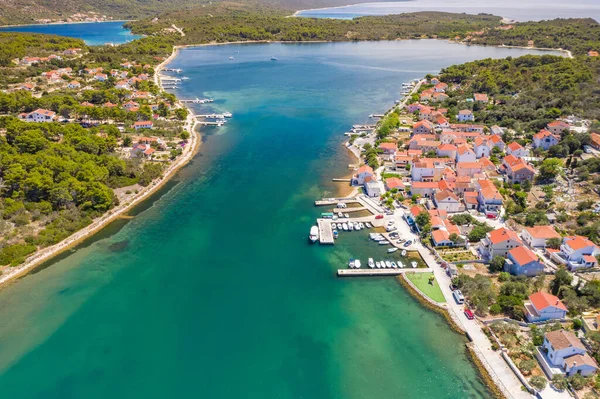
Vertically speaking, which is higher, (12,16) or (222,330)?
(12,16)

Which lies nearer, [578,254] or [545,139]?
[578,254]

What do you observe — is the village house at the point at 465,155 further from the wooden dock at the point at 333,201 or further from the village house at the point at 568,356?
the village house at the point at 568,356

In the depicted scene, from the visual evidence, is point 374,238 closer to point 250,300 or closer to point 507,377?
point 250,300

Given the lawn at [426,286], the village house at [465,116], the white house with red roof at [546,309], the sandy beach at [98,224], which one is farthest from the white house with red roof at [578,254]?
the sandy beach at [98,224]

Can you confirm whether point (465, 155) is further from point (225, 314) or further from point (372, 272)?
point (225, 314)

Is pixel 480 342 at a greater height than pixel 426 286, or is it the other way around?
pixel 426 286

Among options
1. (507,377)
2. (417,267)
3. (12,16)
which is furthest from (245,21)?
(507,377)

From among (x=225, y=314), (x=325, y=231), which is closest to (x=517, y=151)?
(x=325, y=231)
